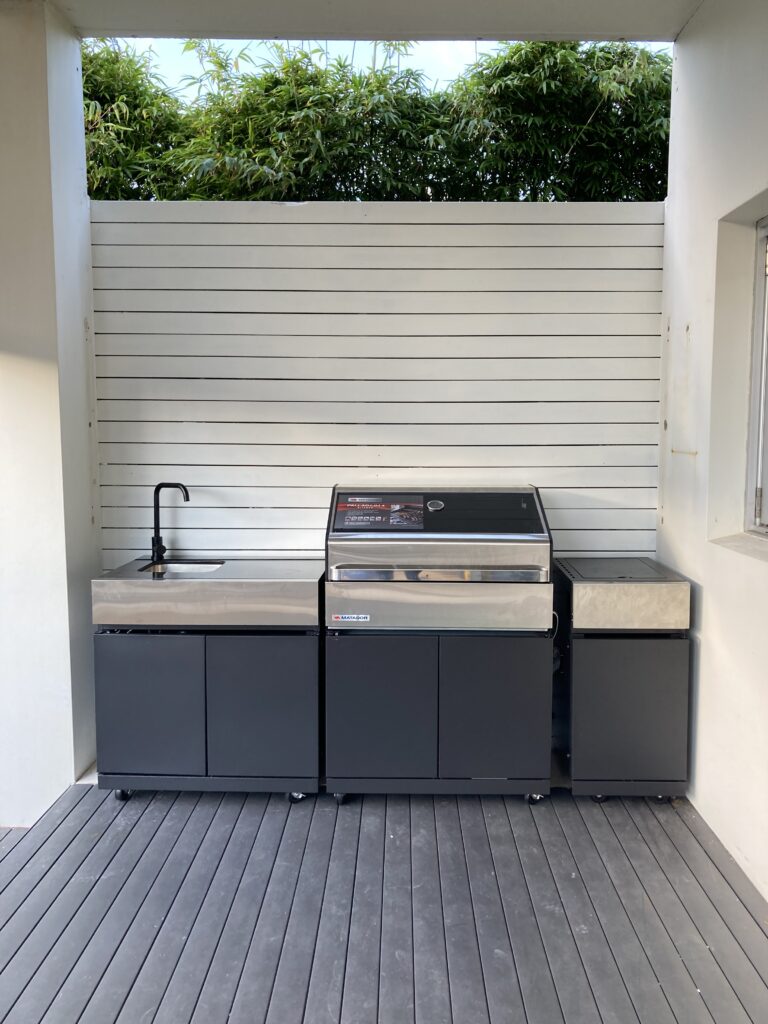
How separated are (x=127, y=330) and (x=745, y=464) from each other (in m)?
2.76

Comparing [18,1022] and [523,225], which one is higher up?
[523,225]

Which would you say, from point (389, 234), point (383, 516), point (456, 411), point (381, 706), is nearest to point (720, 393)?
point (456, 411)

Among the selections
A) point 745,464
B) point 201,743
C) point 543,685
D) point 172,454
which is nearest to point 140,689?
point 201,743

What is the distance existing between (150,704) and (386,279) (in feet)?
7.03

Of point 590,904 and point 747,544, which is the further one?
point 747,544

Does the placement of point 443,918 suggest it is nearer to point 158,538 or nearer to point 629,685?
point 629,685

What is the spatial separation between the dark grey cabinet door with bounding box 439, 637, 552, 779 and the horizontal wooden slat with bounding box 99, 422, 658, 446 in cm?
100

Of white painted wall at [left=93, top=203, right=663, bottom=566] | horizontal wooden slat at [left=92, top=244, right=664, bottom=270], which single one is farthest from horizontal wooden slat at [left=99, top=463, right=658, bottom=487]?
horizontal wooden slat at [left=92, top=244, right=664, bottom=270]

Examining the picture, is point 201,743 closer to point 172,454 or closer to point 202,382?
point 172,454

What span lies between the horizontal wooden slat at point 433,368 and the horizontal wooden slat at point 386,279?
32 cm

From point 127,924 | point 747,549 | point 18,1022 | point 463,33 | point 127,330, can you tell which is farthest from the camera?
point 127,330

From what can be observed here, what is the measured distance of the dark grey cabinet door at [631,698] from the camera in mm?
2652

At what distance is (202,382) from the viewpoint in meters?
3.14

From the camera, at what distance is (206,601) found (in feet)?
8.70
